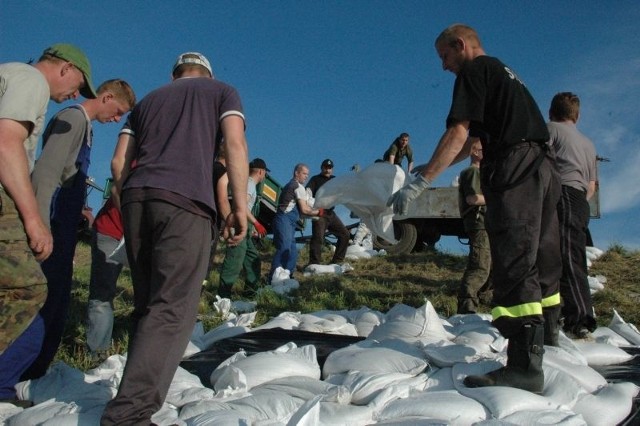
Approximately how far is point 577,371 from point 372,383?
0.84m

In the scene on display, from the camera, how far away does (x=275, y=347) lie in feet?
10.0

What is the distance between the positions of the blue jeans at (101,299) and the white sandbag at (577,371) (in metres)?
2.18

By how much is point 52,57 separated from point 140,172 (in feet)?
2.61

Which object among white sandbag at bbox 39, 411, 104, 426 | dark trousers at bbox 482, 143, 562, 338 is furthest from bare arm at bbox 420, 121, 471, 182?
white sandbag at bbox 39, 411, 104, 426

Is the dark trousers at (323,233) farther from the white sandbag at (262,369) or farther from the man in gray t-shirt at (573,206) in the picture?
the white sandbag at (262,369)

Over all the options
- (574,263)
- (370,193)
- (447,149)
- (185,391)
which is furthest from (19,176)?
(370,193)

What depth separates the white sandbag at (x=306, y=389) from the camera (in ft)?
6.83

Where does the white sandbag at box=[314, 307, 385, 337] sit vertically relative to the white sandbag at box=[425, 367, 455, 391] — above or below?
above

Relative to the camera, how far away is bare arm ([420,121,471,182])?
2.38 m

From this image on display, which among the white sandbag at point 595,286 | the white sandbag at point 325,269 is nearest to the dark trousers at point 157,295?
the white sandbag at point 595,286

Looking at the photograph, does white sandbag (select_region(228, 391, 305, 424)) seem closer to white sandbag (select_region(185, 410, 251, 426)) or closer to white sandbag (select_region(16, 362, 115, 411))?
white sandbag (select_region(185, 410, 251, 426))

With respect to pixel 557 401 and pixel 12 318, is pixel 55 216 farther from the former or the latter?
pixel 557 401

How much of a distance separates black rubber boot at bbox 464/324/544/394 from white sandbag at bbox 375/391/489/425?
18cm

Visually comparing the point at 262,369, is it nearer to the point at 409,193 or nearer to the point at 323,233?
the point at 409,193
